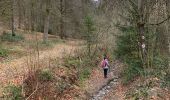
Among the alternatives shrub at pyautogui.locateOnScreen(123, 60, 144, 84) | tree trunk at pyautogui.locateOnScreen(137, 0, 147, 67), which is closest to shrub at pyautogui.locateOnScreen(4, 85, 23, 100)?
shrub at pyautogui.locateOnScreen(123, 60, 144, 84)

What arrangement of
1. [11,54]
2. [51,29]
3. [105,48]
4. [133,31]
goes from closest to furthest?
[133,31]
[11,54]
[105,48]
[51,29]

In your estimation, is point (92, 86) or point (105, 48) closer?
point (92, 86)

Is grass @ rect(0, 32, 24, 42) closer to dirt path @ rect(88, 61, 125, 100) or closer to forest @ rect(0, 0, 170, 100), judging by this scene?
forest @ rect(0, 0, 170, 100)

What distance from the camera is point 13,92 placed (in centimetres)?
1655

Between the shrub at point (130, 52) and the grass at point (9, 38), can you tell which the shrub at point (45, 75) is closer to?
the shrub at point (130, 52)

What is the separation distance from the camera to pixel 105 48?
4209 centimetres

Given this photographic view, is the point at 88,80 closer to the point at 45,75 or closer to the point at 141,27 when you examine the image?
the point at 141,27

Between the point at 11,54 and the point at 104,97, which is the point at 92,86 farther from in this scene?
the point at 11,54

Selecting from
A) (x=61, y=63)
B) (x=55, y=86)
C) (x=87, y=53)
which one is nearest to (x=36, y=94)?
(x=55, y=86)

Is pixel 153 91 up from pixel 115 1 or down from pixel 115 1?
down

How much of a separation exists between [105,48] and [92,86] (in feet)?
57.6

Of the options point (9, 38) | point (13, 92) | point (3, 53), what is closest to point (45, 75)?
point (13, 92)

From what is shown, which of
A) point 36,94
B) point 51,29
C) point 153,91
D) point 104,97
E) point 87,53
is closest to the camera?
point 36,94

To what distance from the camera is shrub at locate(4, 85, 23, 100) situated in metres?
16.1
